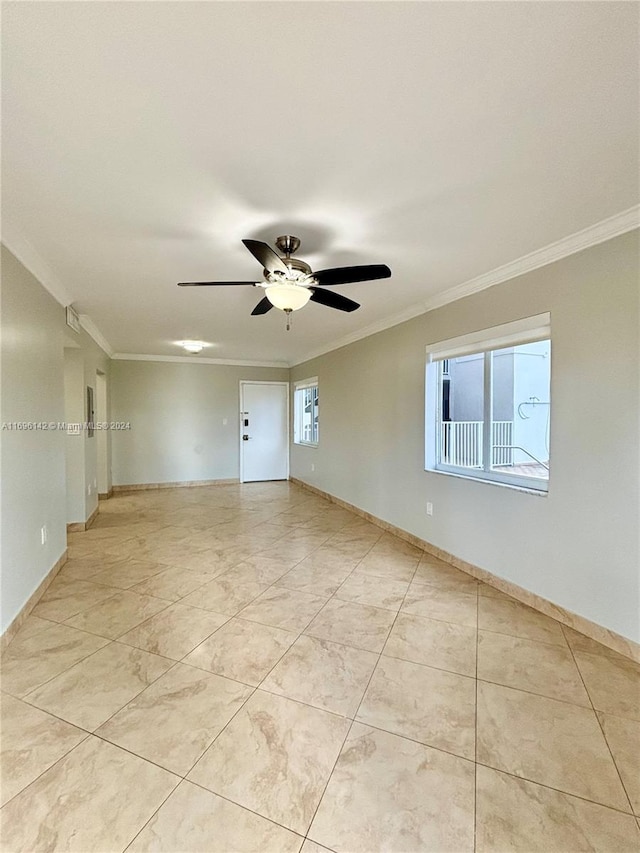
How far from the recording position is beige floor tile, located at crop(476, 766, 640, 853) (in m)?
1.21

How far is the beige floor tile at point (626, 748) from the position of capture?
1395mm

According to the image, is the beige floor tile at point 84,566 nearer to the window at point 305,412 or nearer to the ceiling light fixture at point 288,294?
the ceiling light fixture at point 288,294

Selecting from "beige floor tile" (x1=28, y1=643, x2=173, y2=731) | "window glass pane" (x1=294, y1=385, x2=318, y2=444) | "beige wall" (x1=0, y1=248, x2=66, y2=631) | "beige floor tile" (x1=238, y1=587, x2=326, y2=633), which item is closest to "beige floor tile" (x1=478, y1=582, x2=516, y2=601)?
"beige floor tile" (x1=238, y1=587, x2=326, y2=633)

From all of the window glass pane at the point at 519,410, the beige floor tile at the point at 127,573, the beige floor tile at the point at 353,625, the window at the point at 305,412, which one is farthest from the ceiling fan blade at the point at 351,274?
the window at the point at 305,412

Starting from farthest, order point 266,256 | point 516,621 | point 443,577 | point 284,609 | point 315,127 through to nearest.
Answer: point 443,577 < point 284,609 < point 516,621 < point 266,256 < point 315,127

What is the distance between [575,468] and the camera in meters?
2.41

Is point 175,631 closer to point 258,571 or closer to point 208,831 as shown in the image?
point 258,571

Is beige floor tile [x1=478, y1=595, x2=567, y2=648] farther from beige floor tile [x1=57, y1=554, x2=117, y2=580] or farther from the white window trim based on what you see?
beige floor tile [x1=57, y1=554, x2=117, y2=580]

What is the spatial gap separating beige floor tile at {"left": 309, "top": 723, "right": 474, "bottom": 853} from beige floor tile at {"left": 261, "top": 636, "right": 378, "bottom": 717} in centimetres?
23

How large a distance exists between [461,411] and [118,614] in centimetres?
322

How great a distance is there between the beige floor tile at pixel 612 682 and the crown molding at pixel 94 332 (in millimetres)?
5077

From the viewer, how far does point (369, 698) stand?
1.83 meters

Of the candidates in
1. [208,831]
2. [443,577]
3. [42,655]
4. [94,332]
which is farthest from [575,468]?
[94,332]

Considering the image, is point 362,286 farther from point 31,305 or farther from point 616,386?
point 31,305
